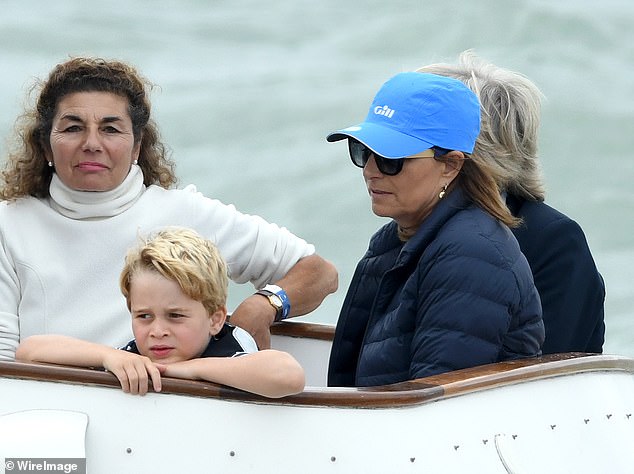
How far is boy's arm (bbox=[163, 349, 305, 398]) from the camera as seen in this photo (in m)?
2.24

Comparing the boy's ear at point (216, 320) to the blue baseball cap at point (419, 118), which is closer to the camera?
the boy's ear at point (216, 320)

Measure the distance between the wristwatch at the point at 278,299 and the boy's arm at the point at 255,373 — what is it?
0.88 meters

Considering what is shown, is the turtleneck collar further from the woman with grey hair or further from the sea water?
the sea water

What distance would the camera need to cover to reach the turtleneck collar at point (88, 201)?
2957 mm

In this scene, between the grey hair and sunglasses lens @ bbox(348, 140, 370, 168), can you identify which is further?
the grey hair

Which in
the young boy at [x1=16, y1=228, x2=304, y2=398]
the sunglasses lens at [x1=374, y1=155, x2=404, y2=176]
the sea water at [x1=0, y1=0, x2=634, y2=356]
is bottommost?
the young boy at [x1=16, y1=228, x2=304, y2=398]

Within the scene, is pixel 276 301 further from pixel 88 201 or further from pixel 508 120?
pixel 508 120

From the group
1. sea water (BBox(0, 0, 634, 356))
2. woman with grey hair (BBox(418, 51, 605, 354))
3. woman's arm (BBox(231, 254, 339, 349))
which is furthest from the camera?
sea water (BBox(0, 0, 634, 356))

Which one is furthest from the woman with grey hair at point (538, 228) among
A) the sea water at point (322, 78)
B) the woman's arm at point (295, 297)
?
the sea water at point (322, 78)

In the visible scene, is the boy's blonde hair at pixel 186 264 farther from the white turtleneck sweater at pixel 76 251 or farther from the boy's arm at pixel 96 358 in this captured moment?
the white turtleneck sweater at pixel 76 251

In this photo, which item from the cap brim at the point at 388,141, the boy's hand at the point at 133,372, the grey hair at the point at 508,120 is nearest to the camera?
the boy's hand at the point at 133,372

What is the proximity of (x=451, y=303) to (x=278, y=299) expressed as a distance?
83 centimetres

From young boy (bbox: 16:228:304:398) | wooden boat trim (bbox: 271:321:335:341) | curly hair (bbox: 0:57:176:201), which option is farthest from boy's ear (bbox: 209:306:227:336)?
wooden boat trim (bbox: 271:321:335:341)

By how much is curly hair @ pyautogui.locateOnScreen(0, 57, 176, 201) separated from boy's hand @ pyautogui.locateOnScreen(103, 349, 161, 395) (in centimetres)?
87
